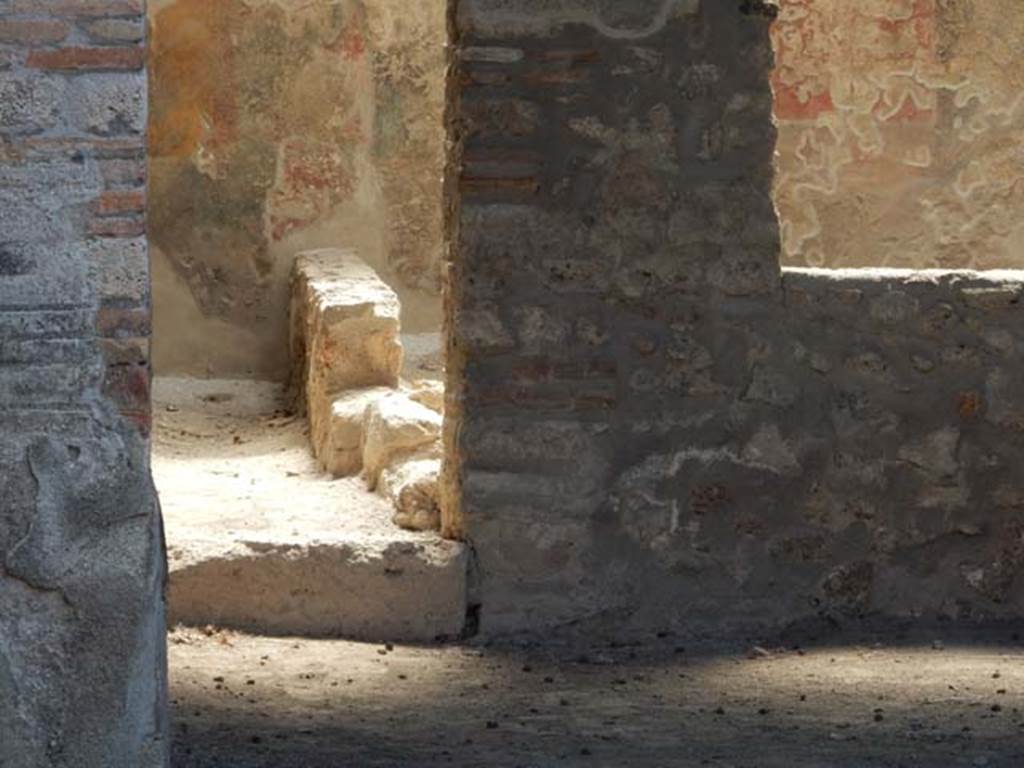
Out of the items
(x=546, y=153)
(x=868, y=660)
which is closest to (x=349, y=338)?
(x=546, y=153)

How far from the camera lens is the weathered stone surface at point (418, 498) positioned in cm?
653

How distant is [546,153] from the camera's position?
20.4 ft

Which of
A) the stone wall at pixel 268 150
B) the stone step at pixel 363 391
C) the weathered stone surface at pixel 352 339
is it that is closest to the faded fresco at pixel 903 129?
the stone wall at pixel 268 150

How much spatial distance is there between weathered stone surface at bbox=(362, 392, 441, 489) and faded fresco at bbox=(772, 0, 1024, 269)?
4.26 metres

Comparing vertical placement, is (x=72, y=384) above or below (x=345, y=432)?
above

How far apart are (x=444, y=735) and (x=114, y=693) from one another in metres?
1.27

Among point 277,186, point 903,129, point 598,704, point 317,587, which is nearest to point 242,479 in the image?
point 317,587

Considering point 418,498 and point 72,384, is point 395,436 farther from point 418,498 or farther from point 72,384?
point 72,384

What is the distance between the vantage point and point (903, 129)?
36.3ft

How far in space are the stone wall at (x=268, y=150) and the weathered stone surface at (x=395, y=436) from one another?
3.16 m

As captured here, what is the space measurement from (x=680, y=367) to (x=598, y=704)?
1.08 meters

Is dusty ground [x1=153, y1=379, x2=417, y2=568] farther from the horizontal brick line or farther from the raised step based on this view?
the horizontal brick line

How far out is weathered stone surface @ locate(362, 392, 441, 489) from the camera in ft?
23.3

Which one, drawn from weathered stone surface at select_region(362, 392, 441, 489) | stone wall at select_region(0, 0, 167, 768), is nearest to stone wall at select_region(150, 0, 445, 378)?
weathered stone surface at select_region(362, 392, 441, 489)
